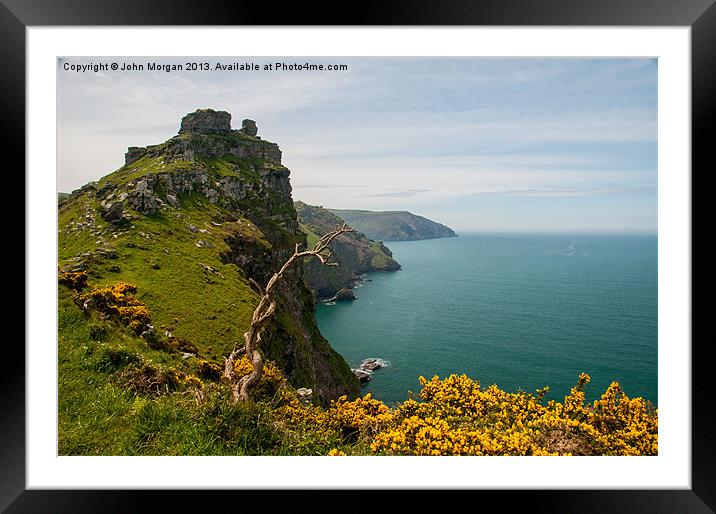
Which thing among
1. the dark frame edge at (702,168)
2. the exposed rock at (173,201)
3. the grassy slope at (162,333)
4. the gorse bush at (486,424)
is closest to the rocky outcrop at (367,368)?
the grassy slope at (162,333)

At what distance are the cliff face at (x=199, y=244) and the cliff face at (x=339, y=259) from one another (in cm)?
2967

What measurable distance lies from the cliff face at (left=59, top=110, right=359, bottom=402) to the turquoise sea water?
7945 millimetres

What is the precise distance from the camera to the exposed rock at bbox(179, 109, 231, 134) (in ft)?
116

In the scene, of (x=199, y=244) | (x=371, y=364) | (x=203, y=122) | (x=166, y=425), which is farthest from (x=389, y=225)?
(x=166, y=425)

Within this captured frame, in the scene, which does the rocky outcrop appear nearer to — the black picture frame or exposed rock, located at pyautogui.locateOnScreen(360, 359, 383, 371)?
exposed rock, located at pyautogui.locateOnScreen(360, 359, 383, 371)

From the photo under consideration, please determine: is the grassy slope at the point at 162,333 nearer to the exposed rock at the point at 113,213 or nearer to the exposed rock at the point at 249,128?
the exposed rock at the point at 113,213

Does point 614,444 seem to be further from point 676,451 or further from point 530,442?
point 530,442

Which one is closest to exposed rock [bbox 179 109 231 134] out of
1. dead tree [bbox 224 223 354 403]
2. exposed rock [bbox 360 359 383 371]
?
exposed rock [bbox 360 359 383 371]

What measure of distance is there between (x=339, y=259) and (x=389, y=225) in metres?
63.0

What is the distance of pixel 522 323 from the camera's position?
42.7 meters
